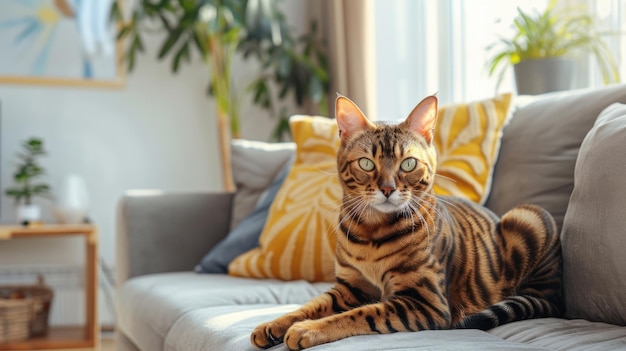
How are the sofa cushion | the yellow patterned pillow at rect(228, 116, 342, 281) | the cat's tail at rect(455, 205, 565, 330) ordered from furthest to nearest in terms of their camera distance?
the yellow patterned pillow at rect(228, 116, 342, 281) < the sofa cushion < the cat's tail at rect(455, 205, 565, 330)

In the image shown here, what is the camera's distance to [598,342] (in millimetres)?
1188

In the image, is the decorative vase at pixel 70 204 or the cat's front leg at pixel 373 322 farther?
the decorative vase at pixel 70 204

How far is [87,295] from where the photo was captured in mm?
3484

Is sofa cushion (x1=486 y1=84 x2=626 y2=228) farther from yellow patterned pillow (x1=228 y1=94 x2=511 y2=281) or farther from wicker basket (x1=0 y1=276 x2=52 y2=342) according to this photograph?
wicker basket (x1=0 y1=276 x2=52 y2=342)

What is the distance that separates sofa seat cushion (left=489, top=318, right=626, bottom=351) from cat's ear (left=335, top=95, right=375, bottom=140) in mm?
422

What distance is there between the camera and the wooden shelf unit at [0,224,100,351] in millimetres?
3348

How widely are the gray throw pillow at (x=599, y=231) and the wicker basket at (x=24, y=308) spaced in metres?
2.58

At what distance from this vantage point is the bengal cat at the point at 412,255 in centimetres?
126

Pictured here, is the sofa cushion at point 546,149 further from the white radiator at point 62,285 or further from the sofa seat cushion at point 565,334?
the white radiator at point 62,285

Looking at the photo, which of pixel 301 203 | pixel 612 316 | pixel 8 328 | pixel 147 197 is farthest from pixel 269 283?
pixel 8 328

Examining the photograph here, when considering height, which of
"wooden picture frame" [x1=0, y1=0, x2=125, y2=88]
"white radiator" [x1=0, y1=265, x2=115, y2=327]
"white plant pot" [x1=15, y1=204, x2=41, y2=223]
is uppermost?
"wooden picture frame" [x1=0, y1=0, x2=125, y2=88]

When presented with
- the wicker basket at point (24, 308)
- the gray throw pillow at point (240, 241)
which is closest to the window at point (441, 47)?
the gray throw pillow at point (240, 241)

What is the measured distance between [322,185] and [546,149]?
659mm

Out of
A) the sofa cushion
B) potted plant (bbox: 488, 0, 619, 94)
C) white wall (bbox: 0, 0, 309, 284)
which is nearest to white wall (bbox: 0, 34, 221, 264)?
white wall (bbox: 0, 0, 309, 284)
